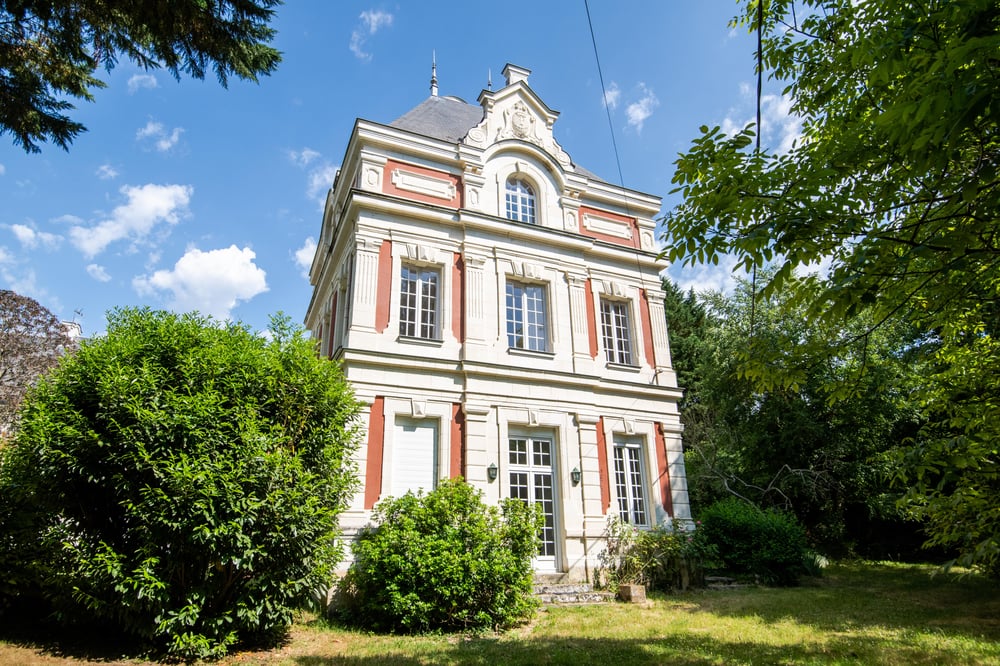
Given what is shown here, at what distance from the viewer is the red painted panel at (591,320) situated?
13.9 m

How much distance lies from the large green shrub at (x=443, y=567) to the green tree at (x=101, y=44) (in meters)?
6.78

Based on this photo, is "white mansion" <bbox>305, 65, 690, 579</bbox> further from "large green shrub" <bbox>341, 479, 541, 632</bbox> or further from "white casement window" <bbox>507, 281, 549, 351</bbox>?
Answer: "large green shrub" <bbox>341, 479, 541, 632</bbox>

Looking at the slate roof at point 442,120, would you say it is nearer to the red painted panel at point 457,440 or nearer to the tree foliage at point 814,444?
the red painted panel at point 457,440

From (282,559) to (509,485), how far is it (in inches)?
219

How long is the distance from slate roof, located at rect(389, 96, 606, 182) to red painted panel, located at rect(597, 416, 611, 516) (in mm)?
7077

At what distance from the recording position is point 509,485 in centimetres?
1182

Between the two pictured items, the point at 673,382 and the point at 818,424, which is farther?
the point at 818,424

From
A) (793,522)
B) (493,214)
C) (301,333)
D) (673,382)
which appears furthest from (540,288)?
(793,522)

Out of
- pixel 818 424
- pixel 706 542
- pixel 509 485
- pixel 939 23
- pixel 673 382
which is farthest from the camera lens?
pixel 818 424

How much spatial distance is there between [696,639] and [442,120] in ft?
44.0

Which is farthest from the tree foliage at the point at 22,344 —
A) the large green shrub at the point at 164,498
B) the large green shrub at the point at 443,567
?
the large green shrub at the point at 443,567

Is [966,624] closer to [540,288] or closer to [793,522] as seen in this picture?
[793,522]

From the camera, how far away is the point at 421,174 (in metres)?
13.5

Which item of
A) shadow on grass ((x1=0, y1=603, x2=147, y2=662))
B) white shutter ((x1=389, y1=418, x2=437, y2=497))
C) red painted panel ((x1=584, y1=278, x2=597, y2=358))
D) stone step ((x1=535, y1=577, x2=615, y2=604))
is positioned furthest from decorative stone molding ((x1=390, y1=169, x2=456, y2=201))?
shadow on grass ((x1=0, y1=603, x2=147, y2=662))
